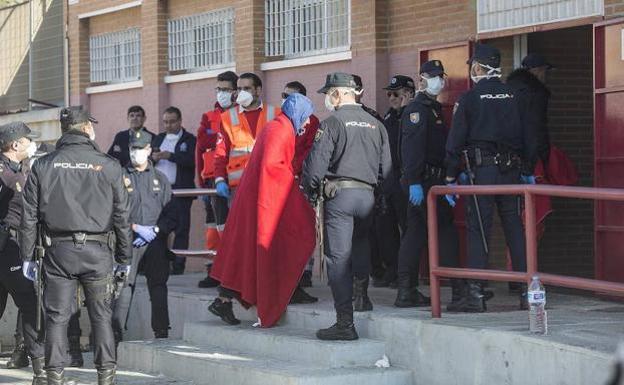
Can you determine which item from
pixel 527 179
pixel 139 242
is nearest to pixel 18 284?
pixel 139 242

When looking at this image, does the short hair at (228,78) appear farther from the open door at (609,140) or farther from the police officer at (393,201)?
the open door at (609,140)

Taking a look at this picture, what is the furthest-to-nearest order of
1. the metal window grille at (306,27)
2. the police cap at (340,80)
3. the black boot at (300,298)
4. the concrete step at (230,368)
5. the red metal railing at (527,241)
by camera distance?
1. the metal window grille at (306,27)
2. the black boot at (300,298)
3. the police cap at (340,80)
4. the concrete step at (230,368)
5. the red metal railing at (527,241)

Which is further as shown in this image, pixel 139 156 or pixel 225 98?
pixel 225 98

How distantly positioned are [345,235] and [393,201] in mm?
2535

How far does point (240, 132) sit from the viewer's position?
11734 millimetres

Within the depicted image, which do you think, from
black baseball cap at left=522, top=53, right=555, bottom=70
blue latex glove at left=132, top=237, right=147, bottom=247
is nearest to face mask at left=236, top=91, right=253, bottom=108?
blue latex glove at left=132, top=237, right=147, bottom=247

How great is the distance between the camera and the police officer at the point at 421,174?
1037cm

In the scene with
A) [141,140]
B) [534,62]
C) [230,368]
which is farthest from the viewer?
[534,62]

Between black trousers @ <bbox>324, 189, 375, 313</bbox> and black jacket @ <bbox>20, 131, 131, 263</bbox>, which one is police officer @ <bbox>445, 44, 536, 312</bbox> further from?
black jacket @ <bbox>20, 131, 131, 263</bbox>

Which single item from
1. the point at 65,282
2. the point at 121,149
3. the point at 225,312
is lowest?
the point at 225,312

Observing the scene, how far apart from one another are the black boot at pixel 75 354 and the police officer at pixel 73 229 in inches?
85.6

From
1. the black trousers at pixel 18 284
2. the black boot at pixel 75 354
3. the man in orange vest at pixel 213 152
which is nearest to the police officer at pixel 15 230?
the black trousers at pixel 18 284

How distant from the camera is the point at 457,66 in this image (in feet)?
41.0

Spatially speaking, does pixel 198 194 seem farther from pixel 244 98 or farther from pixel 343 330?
pixel 343 330
